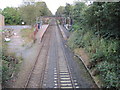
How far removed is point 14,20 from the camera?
40312 millimetres

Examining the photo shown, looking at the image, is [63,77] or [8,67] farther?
[8,67]

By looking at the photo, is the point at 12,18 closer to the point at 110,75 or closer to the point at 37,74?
the point at 37,74

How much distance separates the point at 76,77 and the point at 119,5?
396 centimetres

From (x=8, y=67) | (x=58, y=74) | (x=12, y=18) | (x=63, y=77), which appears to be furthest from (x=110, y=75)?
(x=12, y=18)

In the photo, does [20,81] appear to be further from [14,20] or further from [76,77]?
[14,20]

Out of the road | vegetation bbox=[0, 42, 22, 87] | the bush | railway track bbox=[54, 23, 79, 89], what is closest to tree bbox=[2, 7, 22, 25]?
the road

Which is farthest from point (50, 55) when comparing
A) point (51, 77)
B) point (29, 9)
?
point (29, 9)

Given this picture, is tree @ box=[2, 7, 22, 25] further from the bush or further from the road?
the bush

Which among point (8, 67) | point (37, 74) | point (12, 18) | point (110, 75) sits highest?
point (12, 18)

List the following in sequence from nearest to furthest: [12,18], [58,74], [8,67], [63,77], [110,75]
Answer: [110,75] < [63,77] < [8,67] < [58,74] < [12,18]

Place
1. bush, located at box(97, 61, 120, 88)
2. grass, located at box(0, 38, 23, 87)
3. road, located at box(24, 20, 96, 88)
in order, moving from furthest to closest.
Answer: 1. road, located at box(24, 20, 96, 88)
2. grass, located at box(0, 38, 23, 87)
3. bush, located at box(97, 61, 120, 88)

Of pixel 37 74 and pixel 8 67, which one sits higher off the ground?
pixel 8 67

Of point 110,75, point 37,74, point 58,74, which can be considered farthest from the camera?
point 37,74

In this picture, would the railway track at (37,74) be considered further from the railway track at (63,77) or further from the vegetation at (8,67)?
the vegetation at (8,67)
